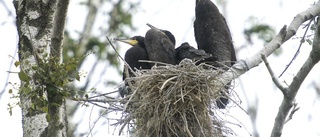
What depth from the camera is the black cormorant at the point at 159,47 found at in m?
5.74

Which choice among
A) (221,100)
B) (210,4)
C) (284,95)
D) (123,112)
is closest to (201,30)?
(210,4)

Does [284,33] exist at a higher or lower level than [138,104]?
higher

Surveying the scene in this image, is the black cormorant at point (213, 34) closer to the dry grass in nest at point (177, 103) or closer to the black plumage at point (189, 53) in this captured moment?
the black plumage at point (189, 53)

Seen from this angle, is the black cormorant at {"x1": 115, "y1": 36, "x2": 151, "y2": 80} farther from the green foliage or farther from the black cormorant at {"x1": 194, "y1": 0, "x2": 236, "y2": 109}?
the green foliage

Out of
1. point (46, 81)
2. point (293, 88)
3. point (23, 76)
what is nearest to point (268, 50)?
point (293, 88)

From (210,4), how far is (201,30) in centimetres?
27

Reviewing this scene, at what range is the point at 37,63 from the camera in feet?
13.4

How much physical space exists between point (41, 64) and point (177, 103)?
3.72 ft

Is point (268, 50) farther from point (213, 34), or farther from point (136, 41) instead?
point (136, 41)

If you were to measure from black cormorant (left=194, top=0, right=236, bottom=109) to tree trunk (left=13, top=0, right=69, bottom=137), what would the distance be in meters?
1.67

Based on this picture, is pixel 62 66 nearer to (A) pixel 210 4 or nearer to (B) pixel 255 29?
(A) pixel 210 4

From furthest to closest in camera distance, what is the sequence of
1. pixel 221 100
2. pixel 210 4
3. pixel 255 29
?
pixel 255 29 < pixel 210 4 < pixel 221 100

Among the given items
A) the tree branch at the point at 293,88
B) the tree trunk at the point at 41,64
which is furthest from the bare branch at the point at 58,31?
the tree branch at the point at 293,88

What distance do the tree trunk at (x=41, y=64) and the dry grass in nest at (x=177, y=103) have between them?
29.5 inches
